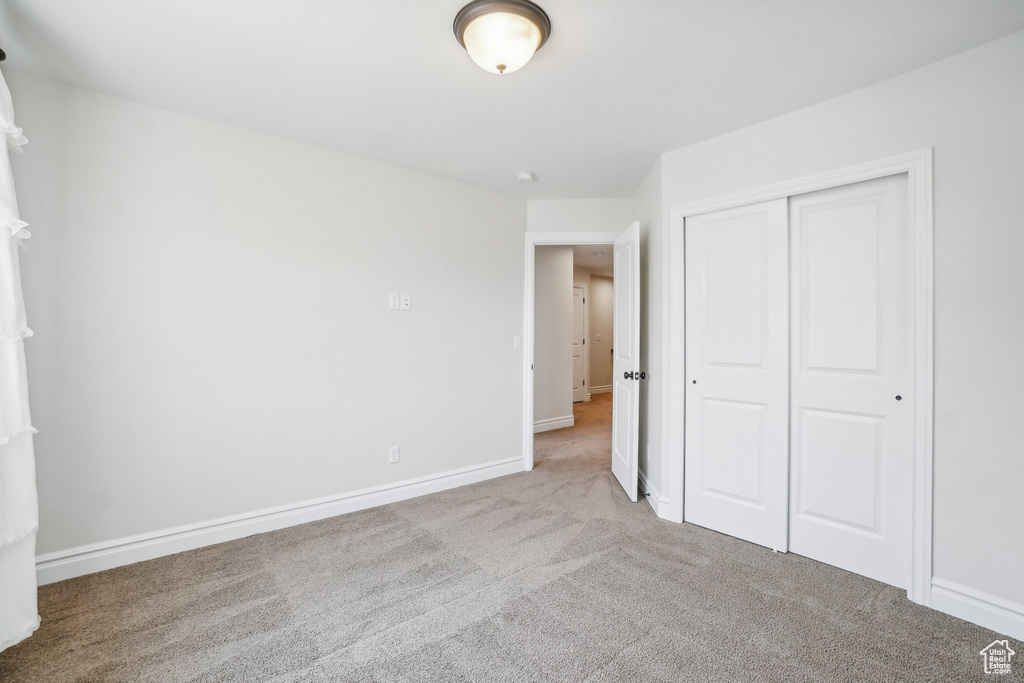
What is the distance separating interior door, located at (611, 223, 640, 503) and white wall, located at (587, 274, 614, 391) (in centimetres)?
461

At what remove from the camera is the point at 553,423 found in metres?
5.59

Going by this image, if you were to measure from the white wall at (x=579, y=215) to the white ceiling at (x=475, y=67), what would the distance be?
108cm

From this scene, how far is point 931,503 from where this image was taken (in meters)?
1.96

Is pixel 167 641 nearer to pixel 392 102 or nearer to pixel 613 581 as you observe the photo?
pixel 613 581

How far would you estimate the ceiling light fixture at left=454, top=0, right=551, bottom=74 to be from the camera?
1.58 meters

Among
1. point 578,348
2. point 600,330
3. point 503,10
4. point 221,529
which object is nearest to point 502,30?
point 503,10

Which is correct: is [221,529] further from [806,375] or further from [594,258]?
[594,258]

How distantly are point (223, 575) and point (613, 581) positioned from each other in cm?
197

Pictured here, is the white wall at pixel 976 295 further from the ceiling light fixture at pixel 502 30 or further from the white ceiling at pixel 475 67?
the ceiling light fixture at pixel 502 30

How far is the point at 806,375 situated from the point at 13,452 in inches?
141

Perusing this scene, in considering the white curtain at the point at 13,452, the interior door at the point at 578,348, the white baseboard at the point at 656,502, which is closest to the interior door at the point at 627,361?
the white baseboard at the point at 656,502

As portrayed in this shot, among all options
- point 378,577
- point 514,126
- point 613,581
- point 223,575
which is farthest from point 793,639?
point 514,126

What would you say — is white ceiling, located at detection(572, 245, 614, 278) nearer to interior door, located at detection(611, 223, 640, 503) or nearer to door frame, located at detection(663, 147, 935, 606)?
interior door, located at detection(611, 223, 640, 503)

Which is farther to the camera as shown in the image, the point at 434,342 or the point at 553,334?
the point at 553,334
